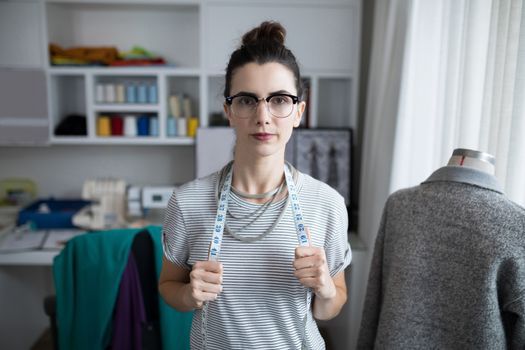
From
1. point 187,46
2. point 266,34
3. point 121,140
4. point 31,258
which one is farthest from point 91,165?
point 266,34

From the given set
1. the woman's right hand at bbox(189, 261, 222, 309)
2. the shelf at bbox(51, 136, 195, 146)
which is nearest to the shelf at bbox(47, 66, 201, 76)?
the shelf at bbox(51, 136, 195, 146)

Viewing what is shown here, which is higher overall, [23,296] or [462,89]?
[462,89]

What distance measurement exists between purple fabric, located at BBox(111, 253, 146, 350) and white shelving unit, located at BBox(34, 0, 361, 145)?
3.51 ft

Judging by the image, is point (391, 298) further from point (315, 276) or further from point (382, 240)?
point (315, 276)

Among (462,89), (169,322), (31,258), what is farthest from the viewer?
(31,258)

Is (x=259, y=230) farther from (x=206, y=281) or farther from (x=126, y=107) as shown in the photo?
(x=126, y=107)

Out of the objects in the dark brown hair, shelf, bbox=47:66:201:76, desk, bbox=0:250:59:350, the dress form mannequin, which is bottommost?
desk, bbox=0:250:59:350

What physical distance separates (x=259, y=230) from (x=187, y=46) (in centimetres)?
209

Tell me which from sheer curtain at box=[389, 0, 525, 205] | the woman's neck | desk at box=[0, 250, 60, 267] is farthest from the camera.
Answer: desk at box=[0, 250, 60, 267]

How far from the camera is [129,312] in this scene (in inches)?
66.3

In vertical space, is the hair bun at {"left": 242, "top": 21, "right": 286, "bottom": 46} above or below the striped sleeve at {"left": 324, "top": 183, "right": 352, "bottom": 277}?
above

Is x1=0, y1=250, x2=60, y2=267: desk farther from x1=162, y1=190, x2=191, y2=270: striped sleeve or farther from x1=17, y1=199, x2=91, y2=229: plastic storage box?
x1=162, y1=190, x2=191, y2=270: striped sleeve

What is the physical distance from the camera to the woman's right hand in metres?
0.87

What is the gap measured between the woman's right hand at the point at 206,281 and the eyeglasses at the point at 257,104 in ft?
1.08
